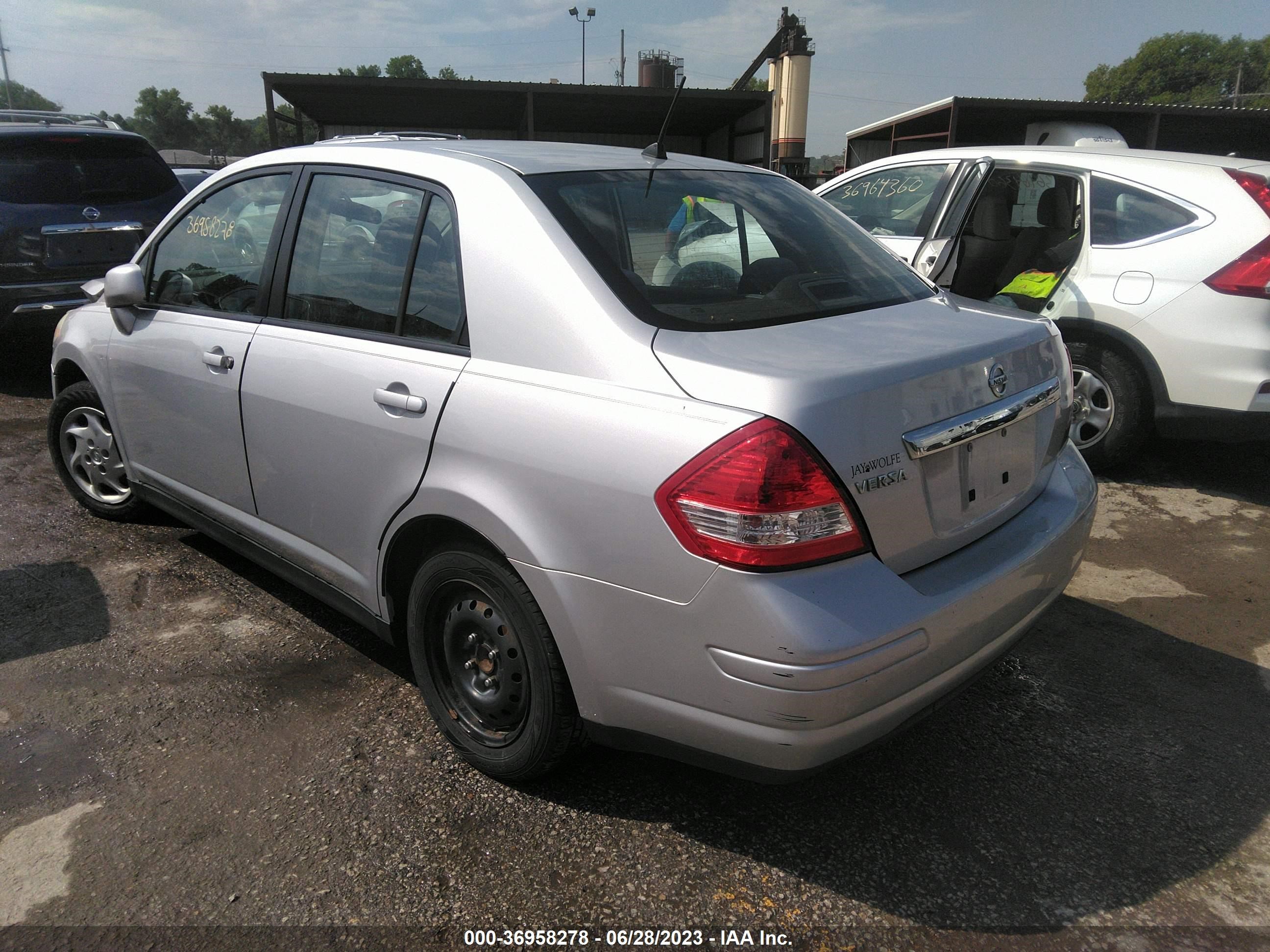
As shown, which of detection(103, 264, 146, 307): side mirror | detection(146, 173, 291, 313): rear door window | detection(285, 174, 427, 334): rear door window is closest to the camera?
detection(285, 174, 427, 334): rear door window

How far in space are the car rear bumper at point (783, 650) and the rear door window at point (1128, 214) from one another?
345 centimetres

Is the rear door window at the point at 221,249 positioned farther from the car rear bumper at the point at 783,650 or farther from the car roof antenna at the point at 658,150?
the car rear bumper at the point at 783,650

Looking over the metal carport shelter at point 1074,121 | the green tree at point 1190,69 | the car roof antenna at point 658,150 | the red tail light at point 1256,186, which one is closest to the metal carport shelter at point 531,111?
the metal carport shelter at point 1074,121

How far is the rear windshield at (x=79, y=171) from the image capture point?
6.81 m

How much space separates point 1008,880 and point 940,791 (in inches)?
14.1

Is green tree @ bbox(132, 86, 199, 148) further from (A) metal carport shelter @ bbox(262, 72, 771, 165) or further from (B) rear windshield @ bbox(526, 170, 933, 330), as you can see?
(B) rear windshield @ bbox(526, 170, 933, 330)

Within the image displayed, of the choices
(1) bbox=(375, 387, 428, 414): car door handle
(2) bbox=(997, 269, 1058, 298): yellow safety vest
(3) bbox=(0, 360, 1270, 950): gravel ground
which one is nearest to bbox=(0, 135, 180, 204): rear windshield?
(3) bbox=(0, 360, 1270, 950): gravel ground

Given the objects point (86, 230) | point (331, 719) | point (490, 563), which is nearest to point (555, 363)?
point (490, 563)

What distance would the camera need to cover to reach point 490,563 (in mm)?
2312

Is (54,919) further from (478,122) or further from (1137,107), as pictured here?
(478,122)

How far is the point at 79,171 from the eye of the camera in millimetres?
7102

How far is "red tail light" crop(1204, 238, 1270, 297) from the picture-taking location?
14.5ft

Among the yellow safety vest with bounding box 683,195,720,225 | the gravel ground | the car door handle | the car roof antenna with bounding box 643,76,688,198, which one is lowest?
the gravel ground

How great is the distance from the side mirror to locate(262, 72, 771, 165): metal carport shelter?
15.1 metres
